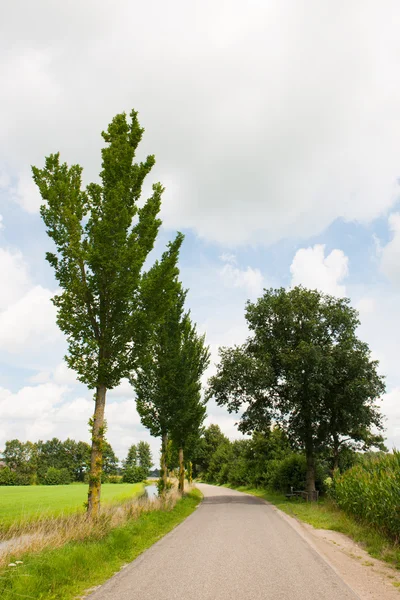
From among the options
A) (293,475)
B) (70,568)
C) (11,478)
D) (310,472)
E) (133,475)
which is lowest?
(133,475)

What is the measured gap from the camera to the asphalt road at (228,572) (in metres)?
6.05

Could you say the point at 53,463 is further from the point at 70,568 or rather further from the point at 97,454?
the point at 70,568

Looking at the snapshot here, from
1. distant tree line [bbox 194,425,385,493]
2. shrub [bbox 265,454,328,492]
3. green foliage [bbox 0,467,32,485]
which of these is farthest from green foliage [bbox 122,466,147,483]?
shrub [bbox 265,454,328,492]

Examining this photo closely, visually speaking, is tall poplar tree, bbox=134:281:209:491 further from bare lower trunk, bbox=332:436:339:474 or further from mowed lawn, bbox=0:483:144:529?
bare lower trunk, bbox=332:436:339:474

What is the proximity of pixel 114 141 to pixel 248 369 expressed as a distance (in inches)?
671

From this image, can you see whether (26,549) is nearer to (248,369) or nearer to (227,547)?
(227,547)

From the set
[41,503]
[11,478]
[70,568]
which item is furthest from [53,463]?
[70,568]

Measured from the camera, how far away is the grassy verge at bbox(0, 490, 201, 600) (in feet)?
18.9

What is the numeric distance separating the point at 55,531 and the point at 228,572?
4.06 metres

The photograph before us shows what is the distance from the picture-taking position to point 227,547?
9820 mm

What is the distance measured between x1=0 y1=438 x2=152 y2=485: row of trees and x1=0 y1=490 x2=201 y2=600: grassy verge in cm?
8597

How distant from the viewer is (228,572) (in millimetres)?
7332

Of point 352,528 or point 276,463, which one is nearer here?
point 352,528

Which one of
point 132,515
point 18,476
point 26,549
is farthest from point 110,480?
point 26,549
